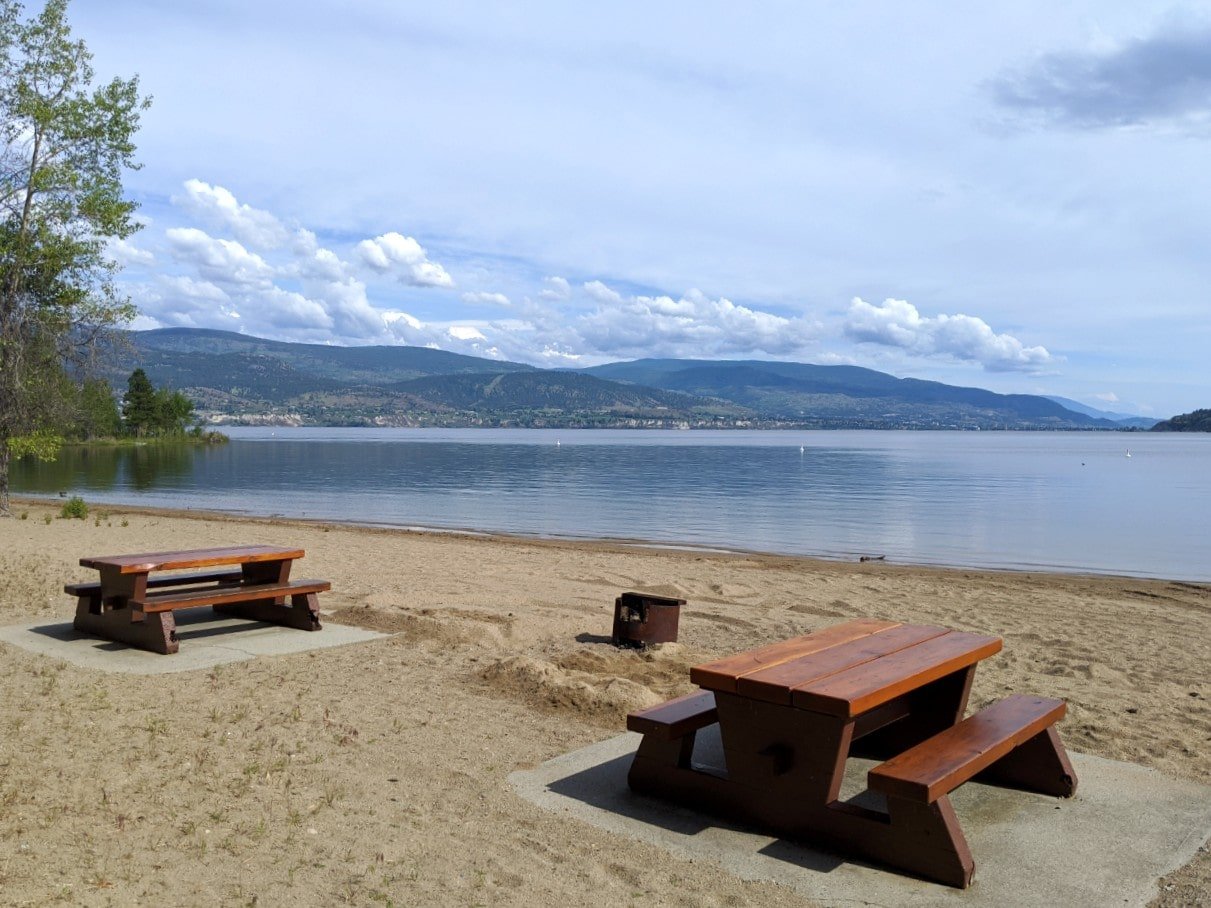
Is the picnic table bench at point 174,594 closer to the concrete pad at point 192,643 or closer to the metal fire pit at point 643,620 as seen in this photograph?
the concrete pad at point 192,643

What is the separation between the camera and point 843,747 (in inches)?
166

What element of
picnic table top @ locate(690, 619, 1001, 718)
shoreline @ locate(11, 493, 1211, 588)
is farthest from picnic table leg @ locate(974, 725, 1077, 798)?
shoreline @ locate(11, 493, 1211, 588)

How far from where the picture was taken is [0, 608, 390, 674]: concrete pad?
24.0ft

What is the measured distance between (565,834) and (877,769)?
1.38 meters

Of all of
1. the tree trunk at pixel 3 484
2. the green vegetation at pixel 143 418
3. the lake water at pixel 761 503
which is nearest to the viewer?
the tree trunk at pixel 3 484

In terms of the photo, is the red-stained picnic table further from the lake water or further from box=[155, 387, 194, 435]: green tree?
box=[155, 387, 194, 435]: green tree

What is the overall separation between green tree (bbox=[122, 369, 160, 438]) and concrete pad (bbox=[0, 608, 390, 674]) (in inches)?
3906

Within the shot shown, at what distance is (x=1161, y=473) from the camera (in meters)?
64.8

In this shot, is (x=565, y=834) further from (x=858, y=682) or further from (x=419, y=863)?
(x=858, y=682)

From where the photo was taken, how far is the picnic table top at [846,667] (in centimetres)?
412

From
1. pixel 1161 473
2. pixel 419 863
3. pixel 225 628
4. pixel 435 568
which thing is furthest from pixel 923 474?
pixel 419 863

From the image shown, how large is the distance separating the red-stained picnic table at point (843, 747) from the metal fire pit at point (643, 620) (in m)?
3.24

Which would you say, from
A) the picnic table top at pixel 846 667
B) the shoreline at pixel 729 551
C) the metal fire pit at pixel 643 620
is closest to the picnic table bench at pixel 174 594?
the metal fire pit at pixel 643 620

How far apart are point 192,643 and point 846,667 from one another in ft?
18.9
